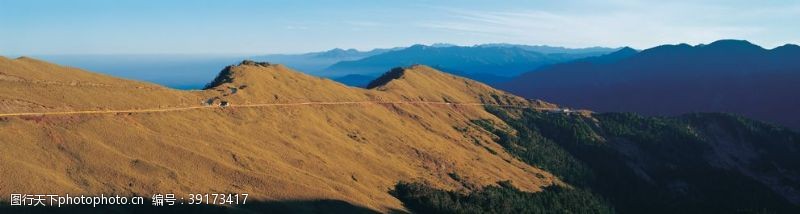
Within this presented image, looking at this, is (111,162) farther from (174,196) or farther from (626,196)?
(626,196)

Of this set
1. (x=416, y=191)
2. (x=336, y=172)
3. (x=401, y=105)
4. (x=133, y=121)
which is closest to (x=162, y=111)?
(x=133, y=121)

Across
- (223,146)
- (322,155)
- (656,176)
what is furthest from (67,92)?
(656,176)

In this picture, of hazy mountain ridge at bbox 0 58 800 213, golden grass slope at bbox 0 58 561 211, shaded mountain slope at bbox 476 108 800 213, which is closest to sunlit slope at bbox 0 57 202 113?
golden grass slope at bbox 0 58 561 211

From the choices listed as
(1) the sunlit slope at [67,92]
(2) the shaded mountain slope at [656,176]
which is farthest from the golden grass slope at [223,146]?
(2) the shaded mountain slope at [656,176]

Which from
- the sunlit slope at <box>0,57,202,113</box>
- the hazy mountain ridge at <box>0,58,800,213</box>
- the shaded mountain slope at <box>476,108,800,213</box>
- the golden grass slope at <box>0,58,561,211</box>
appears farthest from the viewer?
the shaded mountain slope at <box>476,108,800,213</box>

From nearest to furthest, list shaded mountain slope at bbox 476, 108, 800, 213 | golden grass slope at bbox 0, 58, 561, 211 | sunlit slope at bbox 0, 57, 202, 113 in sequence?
golden grass slope at bbox 0, 58, 561, 211, sunlit slope at bbox 0, 57, 202, 113, shaded mountain slope at bbox 476, 108, 800, 213

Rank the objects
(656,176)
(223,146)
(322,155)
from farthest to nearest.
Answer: (656,176) → (322,155) → (223,146)

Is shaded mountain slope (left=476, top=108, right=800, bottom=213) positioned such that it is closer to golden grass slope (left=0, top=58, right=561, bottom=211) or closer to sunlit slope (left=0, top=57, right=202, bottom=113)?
golden grass slope (left=0, top=58, right=561, bottom=211)

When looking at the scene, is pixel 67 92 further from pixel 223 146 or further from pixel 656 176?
pixel 656 176
